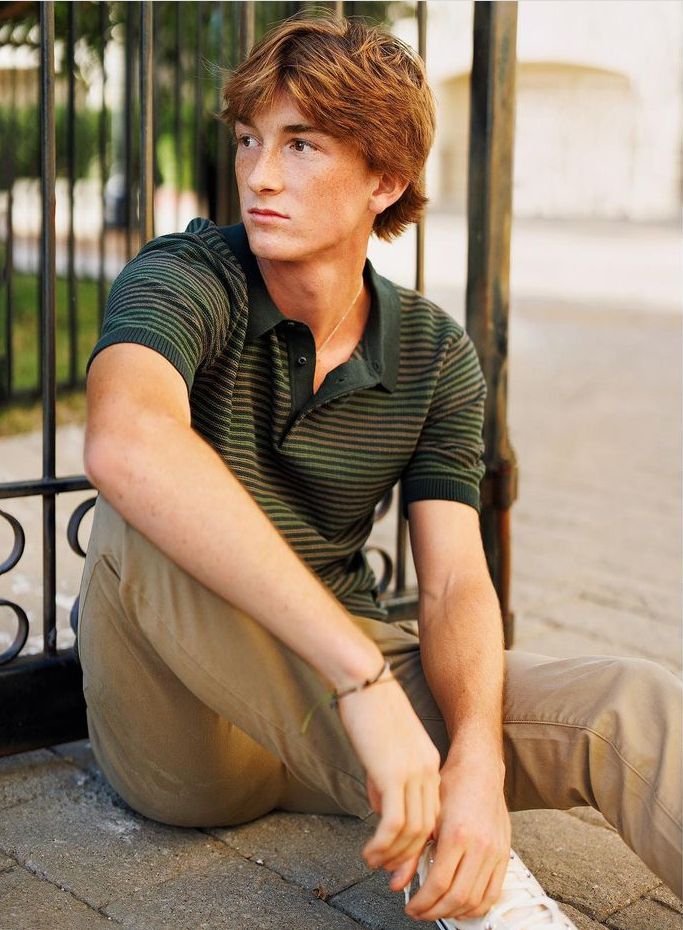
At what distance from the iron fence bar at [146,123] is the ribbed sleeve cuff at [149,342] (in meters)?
0.73

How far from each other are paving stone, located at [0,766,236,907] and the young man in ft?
0.22

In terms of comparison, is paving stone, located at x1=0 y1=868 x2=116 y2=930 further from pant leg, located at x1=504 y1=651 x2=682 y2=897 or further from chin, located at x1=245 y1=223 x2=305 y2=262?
chin, located at x1=245 y1=223 x2=305 y2=262

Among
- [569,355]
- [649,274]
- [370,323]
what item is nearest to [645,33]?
[649,274]

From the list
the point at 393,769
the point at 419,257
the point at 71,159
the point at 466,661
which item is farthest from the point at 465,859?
the point at 71,159

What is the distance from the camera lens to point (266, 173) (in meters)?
2.20

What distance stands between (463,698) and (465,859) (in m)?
0.37

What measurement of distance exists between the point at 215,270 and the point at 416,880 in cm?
112

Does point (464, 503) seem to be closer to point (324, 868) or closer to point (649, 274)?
point (324, 868)

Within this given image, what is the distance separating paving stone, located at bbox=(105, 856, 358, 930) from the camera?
2.05 m

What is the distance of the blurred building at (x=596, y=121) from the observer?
25734mm

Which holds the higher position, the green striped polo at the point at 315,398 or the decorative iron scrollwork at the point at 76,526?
the green striped polo at the point at 315,398

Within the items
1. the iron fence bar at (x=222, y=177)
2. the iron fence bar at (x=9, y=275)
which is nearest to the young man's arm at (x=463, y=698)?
the iron fence bar at (x=9, y=275)

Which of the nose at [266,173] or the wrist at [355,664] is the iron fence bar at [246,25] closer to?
the nose at [266,173]

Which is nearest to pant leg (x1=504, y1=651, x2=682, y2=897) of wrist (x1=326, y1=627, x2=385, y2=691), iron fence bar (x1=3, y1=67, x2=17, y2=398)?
wrist (x1=326, y1=627, x2=385, y2=691)
